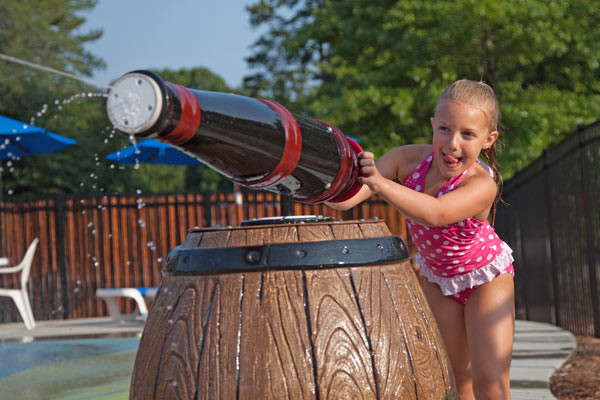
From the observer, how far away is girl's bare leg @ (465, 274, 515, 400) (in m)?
2.36

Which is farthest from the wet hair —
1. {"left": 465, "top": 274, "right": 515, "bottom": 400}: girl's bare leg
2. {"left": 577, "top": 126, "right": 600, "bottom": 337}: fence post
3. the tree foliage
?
the tree foliage

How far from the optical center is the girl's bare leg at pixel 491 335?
2357mm

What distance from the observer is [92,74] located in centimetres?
3219

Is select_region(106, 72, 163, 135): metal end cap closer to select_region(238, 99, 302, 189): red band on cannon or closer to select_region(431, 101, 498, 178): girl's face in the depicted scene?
select_region(238, 99, 302, 189): red band on cannon

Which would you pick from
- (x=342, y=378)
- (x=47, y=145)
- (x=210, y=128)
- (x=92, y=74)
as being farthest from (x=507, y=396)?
(x=92, y=74)

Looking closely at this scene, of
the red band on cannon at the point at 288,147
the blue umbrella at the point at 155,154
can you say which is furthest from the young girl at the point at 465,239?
the blue umbrella at the point at 155,154

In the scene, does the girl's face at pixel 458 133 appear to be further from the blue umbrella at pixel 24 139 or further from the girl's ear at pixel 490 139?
the blue umbrella at pixel 24 139

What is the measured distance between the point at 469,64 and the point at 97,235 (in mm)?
10820

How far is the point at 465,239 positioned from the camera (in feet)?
7.93

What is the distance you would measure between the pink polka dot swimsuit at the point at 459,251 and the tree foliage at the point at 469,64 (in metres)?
14.5

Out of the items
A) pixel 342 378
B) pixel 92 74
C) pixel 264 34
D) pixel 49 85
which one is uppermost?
pixel 264 34

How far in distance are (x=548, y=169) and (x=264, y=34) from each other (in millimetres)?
31617

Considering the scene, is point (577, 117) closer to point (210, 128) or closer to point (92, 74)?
point (210, 128)

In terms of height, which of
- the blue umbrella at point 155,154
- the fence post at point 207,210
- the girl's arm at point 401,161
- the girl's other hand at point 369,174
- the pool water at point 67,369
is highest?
the blue umbrella at point 155,154
